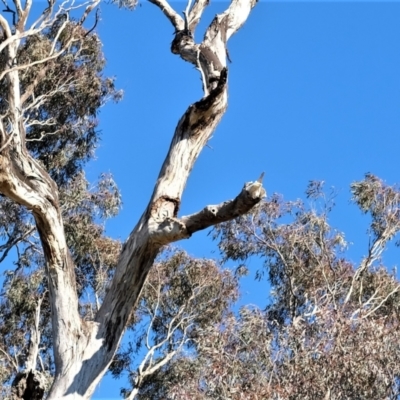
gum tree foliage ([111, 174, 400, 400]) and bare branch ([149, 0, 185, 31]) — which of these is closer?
bare branch ([149, 0, 185, 31])

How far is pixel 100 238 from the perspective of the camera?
34.9ft

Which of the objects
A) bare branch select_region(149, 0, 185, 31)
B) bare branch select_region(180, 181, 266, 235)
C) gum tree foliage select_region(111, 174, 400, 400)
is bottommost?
bare branch select_region(180, 181, 266, 235)

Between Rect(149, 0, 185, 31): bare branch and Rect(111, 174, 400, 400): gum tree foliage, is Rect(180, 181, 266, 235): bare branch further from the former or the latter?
Rect(111, 174, 400, 400): gum tree foliage

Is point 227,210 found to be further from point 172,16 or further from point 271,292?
point 271,292

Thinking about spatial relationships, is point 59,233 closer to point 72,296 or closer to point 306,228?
point 72,296

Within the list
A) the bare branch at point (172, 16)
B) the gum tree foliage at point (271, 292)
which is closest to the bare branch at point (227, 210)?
the bare branch at point (172, 16)

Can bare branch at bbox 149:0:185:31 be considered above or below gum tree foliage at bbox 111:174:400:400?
below

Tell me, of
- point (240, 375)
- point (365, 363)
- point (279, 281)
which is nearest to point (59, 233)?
point (365, 363)

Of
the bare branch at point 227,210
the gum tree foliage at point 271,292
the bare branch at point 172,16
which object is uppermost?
the gum tree foliage at point 271,292

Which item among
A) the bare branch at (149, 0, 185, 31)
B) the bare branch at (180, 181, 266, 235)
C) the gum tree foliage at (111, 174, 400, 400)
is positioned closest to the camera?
the bare branch at (180, 181, 266, 235)

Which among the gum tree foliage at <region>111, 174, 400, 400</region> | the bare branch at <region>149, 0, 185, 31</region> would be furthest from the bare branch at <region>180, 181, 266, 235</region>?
the gum tree foliage at <region>111, 174, 400, 400</region>

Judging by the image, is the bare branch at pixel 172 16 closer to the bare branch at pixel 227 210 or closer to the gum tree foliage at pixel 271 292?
the bare branch at pixel 227 210

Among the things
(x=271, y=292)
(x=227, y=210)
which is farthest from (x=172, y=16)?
(x=271, y=292)

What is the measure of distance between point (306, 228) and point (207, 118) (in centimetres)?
738
